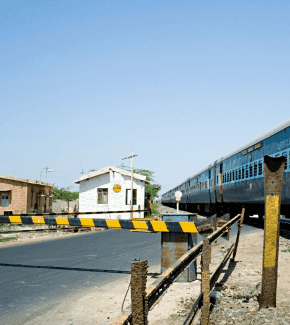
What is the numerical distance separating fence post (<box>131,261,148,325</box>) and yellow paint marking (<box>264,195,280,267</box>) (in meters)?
3.35

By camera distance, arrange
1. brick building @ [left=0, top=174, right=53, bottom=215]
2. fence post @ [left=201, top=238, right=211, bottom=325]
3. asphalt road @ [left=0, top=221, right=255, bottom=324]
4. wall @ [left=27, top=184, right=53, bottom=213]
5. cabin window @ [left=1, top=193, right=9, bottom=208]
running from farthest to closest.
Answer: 1. wall @ [left=27, top=184, right=53, bottom=213]
2. cabin window @ [left=1, top=193, right=9, bottom=208]
3. brick building @ [left=0, top=174, right=53, bottom=215]
4. asphalt road @ [left=0, top=221, right=255, bottom=324]
5. fence post @ [left=201, top=238, right=211, bottom=325]

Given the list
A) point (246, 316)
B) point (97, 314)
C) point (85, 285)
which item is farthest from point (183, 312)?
point (85, 285)

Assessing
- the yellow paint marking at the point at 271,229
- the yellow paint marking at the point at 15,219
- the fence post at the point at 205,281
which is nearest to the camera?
the fence post at the point at 205,281

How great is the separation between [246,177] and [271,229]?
43.1 feet

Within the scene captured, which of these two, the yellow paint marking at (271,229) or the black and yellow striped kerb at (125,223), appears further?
the black and yellow striped kerb at (125,223)

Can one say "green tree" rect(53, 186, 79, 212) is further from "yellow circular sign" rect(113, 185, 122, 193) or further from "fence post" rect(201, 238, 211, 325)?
"fence post" rect(201, 238, 211, 325)

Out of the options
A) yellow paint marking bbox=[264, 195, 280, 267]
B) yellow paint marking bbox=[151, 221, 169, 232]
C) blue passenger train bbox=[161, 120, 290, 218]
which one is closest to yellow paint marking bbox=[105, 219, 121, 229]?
yellow paint marking bbox=[151, 221, 169, 232]

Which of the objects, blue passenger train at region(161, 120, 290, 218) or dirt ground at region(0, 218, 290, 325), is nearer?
dirt ground at region(0, 218, 290, 325)

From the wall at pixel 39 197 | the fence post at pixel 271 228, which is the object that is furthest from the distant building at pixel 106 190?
the fence post at pixel 271 228

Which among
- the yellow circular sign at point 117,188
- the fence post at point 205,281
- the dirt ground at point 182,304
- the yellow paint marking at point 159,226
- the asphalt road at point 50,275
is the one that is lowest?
the asphalt road at point 50,275

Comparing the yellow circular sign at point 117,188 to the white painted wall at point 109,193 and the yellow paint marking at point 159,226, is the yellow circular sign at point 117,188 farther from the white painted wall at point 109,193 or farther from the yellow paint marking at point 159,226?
the yellow paint marking at point 159,226

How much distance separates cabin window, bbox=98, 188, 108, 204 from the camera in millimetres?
35281

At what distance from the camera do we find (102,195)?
35438 millimetres

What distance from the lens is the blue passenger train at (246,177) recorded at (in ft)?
44.9
